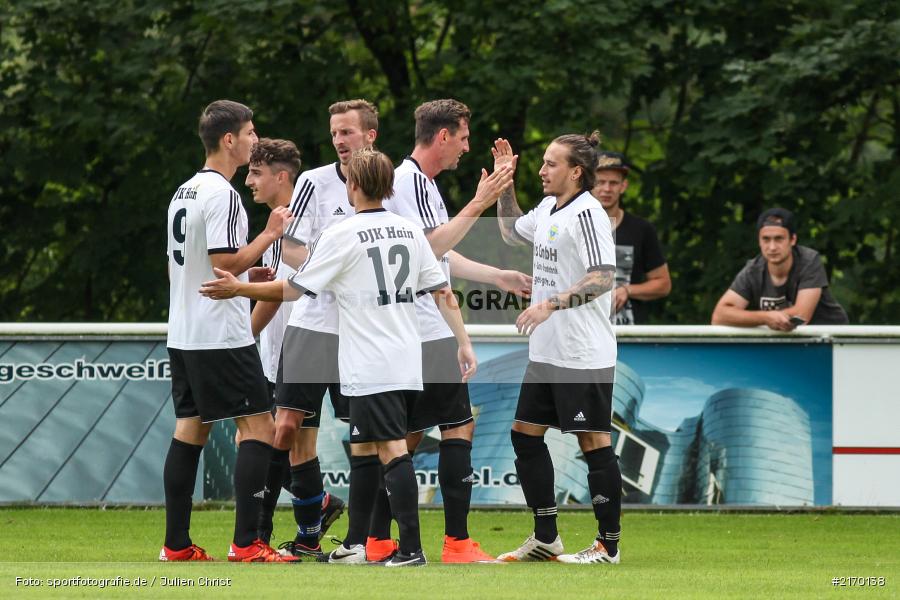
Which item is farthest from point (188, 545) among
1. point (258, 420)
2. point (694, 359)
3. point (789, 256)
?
point (789, 256)

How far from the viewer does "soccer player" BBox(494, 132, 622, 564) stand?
25.1ft

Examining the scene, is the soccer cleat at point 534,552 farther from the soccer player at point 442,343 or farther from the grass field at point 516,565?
the grass field at point 516,565

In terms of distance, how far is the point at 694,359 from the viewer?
10.2 m

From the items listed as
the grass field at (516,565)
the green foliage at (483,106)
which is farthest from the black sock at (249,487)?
the green foliage at (483,106)

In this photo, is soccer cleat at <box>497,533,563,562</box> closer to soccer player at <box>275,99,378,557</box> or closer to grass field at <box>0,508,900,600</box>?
grass field at <box>0,508,900,600</box>

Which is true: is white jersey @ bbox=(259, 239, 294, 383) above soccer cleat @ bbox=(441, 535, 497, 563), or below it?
above

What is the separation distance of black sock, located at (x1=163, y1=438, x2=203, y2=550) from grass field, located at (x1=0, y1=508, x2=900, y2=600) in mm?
253

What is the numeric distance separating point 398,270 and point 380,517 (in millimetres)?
1373

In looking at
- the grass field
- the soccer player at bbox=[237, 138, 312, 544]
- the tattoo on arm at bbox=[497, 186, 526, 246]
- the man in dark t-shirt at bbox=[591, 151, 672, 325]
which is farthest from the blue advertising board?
the soccer player at bbox=[237, 138, 312, 544]

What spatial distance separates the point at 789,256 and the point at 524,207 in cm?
600

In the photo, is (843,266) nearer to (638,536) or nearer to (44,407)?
(638,536)

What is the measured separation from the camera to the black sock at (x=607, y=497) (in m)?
7.68

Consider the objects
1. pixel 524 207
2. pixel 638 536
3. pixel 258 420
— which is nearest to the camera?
pixel 258 420

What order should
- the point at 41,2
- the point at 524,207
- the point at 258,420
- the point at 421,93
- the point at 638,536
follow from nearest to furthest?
1. the point at 258,420
2. the point at 638,536
3. the point at 41,2
4. the point at 421,93
5. the point at 524,207
